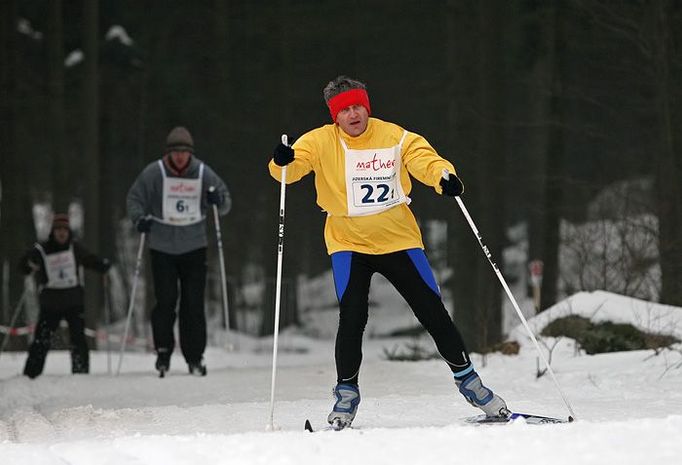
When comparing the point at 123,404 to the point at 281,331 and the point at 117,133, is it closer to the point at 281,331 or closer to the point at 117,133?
the point at 281,331

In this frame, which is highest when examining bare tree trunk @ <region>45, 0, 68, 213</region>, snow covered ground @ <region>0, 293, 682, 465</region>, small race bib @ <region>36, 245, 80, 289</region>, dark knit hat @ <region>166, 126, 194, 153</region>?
bare tree trunk @ <region>45, 0, 68, 213</region>

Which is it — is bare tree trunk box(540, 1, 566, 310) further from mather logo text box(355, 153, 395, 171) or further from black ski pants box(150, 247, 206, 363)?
mather logo text box(355, 153, 395, 171)

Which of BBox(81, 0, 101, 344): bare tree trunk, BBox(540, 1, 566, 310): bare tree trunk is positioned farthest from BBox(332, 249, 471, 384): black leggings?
BBox(81, 0, 101, 344): bare tree trunk

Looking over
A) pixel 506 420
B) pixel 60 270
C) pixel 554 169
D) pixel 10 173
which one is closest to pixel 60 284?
pixel 60 270

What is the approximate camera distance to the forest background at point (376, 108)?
1438 centimetres

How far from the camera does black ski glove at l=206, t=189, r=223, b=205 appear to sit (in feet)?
35.2

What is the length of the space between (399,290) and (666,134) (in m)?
7.92

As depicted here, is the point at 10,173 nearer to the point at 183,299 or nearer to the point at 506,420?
the point at 183,299

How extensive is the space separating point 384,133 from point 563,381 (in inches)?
127

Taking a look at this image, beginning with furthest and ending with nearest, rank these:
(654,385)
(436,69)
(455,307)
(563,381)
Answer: (436,69) → (455,307) → (563,381) → (654,385)

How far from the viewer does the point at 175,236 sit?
10.6 metres

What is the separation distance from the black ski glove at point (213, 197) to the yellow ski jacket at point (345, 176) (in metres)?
4.29

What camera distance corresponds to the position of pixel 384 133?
6461 mm

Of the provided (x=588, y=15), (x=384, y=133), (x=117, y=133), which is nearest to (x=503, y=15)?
(x=588, y=15)
